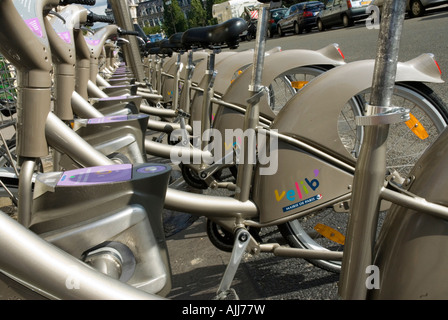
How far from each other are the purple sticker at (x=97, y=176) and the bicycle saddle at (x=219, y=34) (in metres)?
1.47

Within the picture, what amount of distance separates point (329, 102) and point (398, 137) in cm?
81

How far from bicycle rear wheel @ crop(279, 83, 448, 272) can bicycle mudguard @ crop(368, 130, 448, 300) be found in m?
0.88

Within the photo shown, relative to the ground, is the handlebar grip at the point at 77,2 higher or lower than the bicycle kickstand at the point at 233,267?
higher

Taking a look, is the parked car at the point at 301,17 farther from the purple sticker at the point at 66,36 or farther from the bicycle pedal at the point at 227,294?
the bicycle pedal at the point at 227,294

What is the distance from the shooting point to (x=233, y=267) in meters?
1.75

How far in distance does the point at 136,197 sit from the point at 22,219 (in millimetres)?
450

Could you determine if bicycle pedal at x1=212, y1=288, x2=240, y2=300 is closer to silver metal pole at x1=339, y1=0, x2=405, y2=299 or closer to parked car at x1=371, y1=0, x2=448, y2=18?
silver metal pole at x1=339, y1=0, x2=405, y2=299

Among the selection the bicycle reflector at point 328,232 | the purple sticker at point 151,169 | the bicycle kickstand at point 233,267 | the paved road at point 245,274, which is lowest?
the paved road at point 245,274

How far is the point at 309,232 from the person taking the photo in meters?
2.26

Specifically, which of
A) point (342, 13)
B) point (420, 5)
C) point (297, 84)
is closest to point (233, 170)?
point (297, 84)

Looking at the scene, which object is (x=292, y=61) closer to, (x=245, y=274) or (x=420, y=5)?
(x=245, y=274)

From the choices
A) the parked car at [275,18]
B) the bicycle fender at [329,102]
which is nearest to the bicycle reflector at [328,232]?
the bicycle fender at [329,102]

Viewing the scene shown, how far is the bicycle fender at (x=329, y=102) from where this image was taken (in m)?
1.98

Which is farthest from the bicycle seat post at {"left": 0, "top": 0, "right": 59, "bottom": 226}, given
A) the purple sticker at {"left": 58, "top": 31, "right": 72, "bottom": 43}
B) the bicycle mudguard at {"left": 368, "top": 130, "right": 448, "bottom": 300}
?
the bicycle mudguard at {"left": 368, "top": 130, "right": 448, "bottom": 300}
